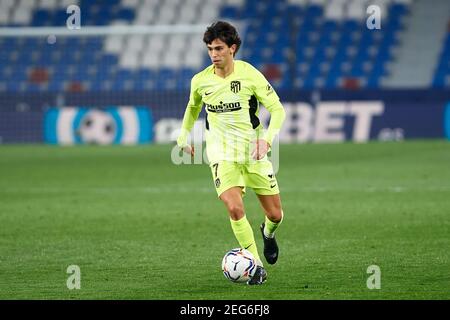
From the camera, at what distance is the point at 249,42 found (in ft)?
117

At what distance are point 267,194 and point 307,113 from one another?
Answer: 19.8 m

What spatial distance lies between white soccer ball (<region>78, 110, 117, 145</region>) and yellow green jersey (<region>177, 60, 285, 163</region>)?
20.6 m

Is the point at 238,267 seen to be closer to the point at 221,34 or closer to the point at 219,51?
the point at 219,51

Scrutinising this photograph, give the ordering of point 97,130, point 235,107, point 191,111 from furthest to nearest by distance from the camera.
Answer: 1. point 97,130
2. point 191,111
3. point 235,107

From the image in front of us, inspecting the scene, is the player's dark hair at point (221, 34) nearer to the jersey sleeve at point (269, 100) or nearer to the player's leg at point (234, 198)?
the jersey sleeve at point (269, 100)

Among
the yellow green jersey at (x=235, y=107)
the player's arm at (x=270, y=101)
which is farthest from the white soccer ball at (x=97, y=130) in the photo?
the player's arm at (x=270, y=101)

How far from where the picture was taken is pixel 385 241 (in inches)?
437

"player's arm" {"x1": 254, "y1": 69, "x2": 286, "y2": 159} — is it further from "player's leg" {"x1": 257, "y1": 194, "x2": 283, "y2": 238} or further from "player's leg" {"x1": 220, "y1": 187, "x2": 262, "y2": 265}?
"player's leg" {"x1": 257, "y1": 194, "x2": 283, "y2": 238}

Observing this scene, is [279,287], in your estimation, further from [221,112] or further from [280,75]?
[280,75]

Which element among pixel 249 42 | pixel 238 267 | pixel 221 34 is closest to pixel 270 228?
pixel 238 267

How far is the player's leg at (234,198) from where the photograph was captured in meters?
8.91

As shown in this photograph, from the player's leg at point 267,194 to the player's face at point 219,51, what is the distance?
3.25 feet
